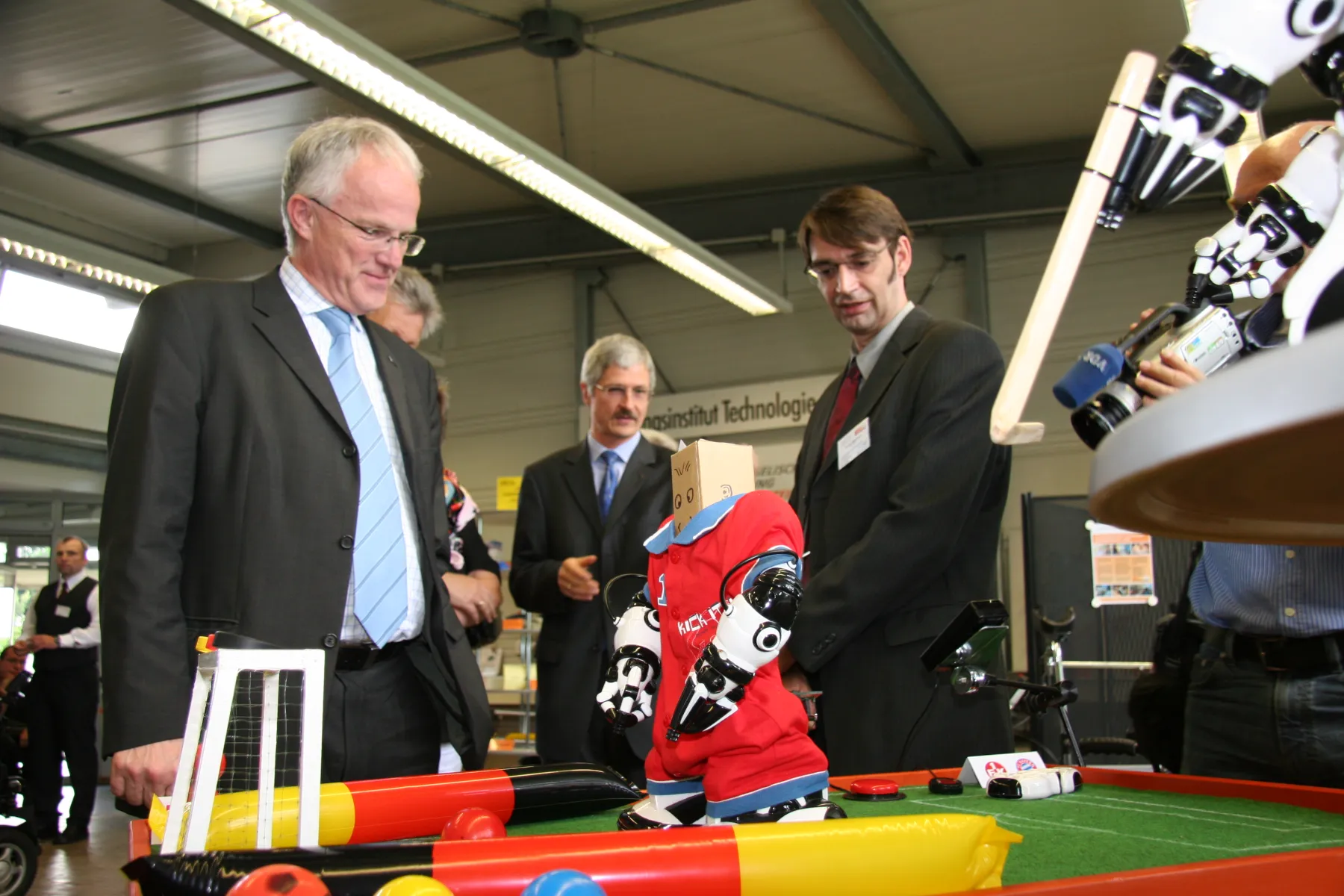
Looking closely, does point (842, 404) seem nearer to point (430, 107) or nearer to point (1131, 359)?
point (1131, 359)

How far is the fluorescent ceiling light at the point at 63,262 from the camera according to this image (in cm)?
577

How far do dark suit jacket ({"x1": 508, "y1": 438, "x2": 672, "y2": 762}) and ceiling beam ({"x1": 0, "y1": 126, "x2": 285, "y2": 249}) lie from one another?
720 cm

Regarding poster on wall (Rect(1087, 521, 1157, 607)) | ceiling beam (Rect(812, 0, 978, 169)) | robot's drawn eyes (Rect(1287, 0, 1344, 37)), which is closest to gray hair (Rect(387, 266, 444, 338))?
robot's drawn eyes (Rect(1287, 0, 1344, 37))

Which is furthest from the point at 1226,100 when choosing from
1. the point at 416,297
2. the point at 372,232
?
the point at 416,297

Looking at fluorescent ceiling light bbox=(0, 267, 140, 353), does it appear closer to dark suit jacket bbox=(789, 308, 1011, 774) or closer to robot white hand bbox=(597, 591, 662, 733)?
dark suit jacket bbox=(789, 308, 1011, 774)

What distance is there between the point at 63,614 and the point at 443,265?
4956mm

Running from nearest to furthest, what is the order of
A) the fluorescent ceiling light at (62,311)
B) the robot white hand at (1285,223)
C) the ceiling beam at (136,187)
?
the robot white hand at (1285,223) < the ceiling beam at (136,187) < the fluorescent ceiling light at (62,311)

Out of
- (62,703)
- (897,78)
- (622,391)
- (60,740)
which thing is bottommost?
(60,740)

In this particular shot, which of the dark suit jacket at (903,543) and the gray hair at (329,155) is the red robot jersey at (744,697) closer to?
the dark suit jacket at (903,543)

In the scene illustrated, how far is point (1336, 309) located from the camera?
675mm

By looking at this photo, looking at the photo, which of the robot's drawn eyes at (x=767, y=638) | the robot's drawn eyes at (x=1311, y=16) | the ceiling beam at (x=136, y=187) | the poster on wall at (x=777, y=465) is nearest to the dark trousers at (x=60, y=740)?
the ceiling beam at (x=136, y=187)

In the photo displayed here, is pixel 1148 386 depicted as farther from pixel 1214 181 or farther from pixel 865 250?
pixel 1214 181

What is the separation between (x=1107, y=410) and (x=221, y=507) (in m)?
1.22

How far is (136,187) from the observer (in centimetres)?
945
